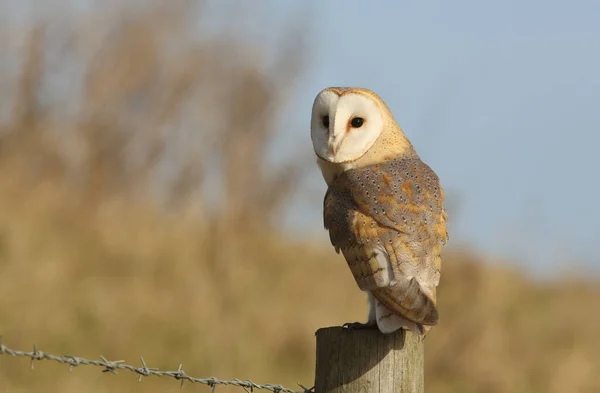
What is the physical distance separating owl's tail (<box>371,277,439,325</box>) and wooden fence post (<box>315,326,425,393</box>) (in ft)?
0.70

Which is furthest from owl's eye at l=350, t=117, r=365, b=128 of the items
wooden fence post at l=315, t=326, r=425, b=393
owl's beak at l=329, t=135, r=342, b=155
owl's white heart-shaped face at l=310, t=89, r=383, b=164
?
wooden fence post at l=315, t=326, r=425, b=393

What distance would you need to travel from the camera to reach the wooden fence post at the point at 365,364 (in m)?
3.10

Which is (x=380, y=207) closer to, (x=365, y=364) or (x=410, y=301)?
(x=410, y=301)

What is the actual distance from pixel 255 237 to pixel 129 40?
10.8 feet

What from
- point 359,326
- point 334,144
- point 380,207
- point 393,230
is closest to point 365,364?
point 359,326

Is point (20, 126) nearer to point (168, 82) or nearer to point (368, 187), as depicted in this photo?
point (168, 82)

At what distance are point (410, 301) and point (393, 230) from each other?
378 mm

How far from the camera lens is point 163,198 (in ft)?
35.3

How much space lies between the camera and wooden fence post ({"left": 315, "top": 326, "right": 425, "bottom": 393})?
310 cm

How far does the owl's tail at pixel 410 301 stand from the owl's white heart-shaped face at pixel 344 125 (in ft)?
2.81

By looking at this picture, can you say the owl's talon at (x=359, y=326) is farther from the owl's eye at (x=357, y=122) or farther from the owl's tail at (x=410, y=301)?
the owl's eye at (x=357, y=122)

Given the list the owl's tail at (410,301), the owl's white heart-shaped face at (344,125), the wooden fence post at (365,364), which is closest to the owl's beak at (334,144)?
the owl's white heart-shaped face at (344,125)

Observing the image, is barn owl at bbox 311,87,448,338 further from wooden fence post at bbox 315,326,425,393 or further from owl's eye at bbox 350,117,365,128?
wooden fence post at bbox 315,326,425,393

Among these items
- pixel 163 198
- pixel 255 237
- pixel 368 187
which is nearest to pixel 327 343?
pixel 368 187
